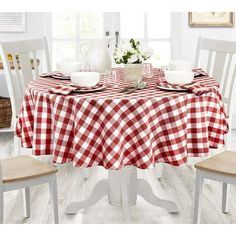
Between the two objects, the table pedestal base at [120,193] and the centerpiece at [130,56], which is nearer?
the centerpiece at [130,56]

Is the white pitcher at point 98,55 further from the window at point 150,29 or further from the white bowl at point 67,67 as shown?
A: the window at point 150,29

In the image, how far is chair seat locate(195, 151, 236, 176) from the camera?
205 cm

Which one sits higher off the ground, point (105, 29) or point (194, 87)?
point (105, 29)

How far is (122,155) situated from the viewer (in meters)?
1.98

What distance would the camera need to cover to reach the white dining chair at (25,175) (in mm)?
1969

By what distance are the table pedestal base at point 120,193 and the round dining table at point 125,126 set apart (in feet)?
1.89

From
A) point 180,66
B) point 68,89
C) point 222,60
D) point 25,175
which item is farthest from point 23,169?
point 222,60

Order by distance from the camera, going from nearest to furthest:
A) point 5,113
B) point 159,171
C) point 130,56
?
point 130,56 → point 159,171 → point 5,113

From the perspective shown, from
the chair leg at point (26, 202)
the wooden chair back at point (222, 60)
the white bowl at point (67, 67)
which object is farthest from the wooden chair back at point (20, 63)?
the wooden chair back at point (222, 60)

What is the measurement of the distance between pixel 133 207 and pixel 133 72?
851 millimetres

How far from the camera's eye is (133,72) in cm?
235

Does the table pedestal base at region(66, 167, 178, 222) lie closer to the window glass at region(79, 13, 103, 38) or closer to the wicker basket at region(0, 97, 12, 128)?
the wicker basket at region(0, 97, 12, 128)

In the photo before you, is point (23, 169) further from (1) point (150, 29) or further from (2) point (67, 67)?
(1) point (150, 29)

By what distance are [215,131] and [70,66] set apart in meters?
0.90
